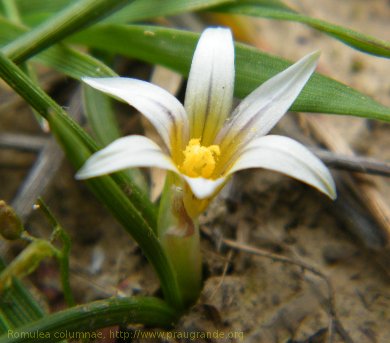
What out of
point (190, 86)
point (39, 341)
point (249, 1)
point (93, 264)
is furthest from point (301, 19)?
point (39, 341)

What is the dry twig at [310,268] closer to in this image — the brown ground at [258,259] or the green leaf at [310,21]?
the brown ground at [258,259]

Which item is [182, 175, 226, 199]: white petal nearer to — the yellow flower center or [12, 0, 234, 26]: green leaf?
the yellow flower center

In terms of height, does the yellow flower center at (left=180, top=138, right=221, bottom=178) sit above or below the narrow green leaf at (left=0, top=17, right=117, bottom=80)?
below

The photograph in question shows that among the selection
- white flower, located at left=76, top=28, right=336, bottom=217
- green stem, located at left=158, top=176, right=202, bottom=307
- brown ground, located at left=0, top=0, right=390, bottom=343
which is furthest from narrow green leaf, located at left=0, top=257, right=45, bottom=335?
white flower, located at left=76, top=28, right=336, bottom=217

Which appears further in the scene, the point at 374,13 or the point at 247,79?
the point at 374,13

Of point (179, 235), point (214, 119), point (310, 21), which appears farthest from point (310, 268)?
point (310, 21)

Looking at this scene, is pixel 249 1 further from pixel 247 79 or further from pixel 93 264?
pixel 93 264
